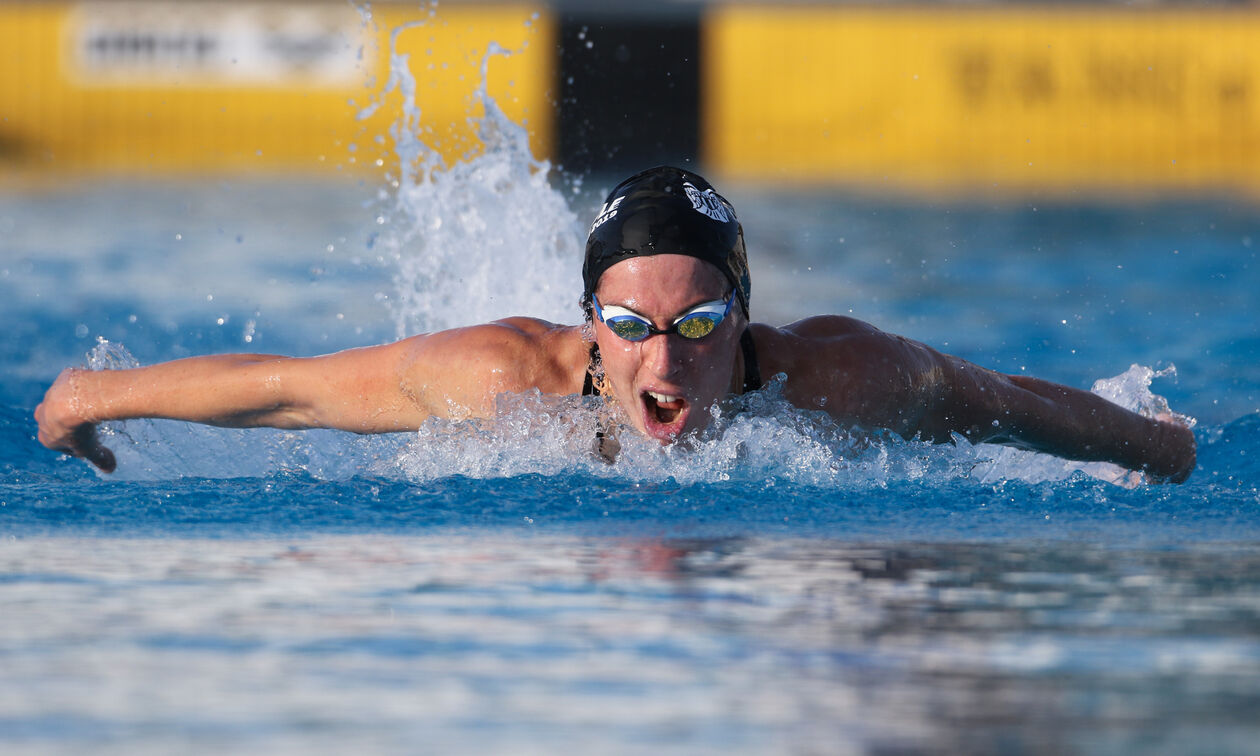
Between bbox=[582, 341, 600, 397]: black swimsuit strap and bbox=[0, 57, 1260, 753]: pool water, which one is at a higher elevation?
bbox=[582, 341, 600, 397]: black swimsuit strap

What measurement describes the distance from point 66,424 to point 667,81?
37.7 ft

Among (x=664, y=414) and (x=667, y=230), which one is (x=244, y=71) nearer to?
(x=667, y=230)

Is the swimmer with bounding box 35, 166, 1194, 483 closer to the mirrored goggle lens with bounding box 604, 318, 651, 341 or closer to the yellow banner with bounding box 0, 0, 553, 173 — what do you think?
the mirrored goggle lens with bounding box 604, 318, 651, 341

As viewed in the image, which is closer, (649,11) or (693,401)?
(693,401)

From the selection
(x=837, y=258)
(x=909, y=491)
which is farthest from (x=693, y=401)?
(x=837, y=258)

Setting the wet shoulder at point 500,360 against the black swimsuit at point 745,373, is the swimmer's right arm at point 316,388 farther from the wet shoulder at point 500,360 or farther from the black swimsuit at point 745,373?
the black swimsuit at point 745,373

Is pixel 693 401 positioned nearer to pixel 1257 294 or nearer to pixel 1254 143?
pixel 1257 294

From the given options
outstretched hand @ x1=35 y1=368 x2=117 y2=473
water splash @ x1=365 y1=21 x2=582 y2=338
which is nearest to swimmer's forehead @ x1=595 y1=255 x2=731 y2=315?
outstretched hand @ x1=35 y1=368 x2=117 y2=473

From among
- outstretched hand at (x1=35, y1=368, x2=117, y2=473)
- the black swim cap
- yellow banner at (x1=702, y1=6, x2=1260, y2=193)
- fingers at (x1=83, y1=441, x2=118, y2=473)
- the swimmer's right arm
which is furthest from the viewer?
yellow banner at (x1=702, y1=6, x2=1260, y2=193)

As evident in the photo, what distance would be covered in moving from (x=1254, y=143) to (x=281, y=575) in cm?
1351

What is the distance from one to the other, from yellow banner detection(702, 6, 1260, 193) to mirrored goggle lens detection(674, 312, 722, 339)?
1137cm

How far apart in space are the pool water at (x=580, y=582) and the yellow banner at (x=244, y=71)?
26.2 ft

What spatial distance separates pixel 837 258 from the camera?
35.8 ft

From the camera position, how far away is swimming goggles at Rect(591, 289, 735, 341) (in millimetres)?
3355
